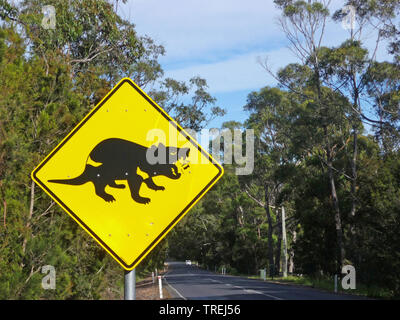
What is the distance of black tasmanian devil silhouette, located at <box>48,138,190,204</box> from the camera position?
109 inches

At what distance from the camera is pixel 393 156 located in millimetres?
23828

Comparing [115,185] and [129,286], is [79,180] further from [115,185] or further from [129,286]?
[129,286]

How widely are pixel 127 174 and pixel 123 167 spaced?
6cm

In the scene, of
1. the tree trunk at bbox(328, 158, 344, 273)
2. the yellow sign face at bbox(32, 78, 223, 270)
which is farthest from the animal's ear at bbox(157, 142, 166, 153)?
the tree trunk at bbox(328, 158, 344, 273)

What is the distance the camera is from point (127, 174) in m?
2.79

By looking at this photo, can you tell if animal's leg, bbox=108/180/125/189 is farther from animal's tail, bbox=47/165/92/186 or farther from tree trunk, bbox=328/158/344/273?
tree trunk, bbox=328/158/344/273

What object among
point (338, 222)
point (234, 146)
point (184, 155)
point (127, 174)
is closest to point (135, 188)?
point (127, 174)

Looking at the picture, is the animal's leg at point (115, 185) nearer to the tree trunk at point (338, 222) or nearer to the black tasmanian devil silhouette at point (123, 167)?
the black tasmanian devil silhouette at point (123, 167)

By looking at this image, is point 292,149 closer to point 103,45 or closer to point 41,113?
point 103,45

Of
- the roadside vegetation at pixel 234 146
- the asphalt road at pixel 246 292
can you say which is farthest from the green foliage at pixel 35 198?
the asphalt road at pixel 246 292

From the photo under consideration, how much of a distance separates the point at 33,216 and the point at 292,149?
91.1 feet

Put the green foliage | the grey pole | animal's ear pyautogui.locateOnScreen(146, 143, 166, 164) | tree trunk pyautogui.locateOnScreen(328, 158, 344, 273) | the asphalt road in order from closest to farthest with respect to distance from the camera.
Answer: the grey pole, animal's ear pyautogui.locateOnScreen(146, 143, 166, 164), the green foliage, the asphalt road, tree trunk pyautogui.locateOnScreen(328, 158, 344, 273)

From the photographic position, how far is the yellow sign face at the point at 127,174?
2744 millimetres
